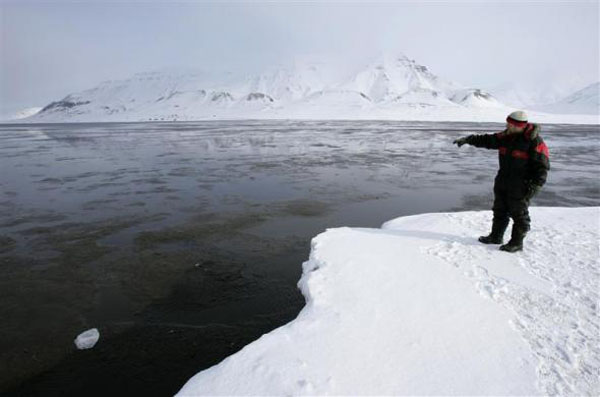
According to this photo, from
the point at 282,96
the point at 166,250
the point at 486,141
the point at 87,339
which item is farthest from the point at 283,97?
the point at 87,339

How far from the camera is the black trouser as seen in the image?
4.84 metres

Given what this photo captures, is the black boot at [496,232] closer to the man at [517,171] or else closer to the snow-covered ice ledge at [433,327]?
the man at [517,171]

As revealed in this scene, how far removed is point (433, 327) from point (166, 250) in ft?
14.4

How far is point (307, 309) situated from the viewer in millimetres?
3705

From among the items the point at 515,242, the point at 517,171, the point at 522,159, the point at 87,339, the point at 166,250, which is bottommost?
the point at 87,339

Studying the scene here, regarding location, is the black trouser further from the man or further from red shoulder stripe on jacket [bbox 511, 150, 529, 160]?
red shoulder stripe on jacket [bbox 511, 150, 529, 160]

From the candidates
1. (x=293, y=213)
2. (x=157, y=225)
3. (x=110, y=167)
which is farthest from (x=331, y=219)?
(x=110, y=167)

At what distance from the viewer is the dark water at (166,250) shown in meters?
3.55

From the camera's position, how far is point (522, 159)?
4.67 metres

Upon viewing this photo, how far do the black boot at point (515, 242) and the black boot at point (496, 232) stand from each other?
0.70 feet

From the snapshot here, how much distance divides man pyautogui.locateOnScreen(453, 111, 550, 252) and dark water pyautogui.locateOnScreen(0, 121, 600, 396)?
277 centimetres

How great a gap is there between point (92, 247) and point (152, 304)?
2477mm

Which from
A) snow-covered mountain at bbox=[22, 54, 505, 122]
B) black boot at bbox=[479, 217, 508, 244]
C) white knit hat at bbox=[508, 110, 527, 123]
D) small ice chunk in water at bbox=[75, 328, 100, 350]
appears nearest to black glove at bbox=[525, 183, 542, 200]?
black boot at bbox=[479, 217, 508, 244]

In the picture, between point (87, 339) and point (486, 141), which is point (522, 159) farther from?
point (87, 339)
